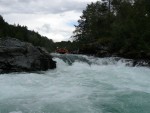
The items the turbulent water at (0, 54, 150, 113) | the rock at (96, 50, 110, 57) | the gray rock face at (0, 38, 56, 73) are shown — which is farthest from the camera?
the rock at (96, 50, 110, 57)

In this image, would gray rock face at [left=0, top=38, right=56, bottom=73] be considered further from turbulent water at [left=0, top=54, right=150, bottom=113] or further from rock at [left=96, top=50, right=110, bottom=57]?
rock at [left=96, top=50, right=110, bottom=57]

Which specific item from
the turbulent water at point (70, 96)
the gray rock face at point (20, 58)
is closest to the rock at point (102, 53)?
the gray rock face at point (20, 58)

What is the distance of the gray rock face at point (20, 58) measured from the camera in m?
20.0

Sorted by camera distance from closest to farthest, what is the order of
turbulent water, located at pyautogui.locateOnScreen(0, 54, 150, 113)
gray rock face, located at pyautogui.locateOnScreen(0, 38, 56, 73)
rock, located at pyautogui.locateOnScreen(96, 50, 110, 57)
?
turbulent water, located at pyautogui.locateOnScreen(0, 54, 150, 113), gray rock face, located at pyautogui.locateOnScreen(0, 38, 56, 73), rock, located at pyautogui.locateOnScreen(96, 50, 110, 57)

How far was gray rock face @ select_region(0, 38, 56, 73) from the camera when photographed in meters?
20.0

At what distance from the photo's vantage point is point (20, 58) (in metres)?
20.6

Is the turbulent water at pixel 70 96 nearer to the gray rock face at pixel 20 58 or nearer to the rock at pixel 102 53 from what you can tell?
the gray rock face at pixel 20 58

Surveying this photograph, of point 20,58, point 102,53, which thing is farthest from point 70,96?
point 102,53

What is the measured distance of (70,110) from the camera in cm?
1045

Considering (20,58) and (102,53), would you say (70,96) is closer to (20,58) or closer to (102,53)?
(20,58)

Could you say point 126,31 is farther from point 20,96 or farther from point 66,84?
point 20,96

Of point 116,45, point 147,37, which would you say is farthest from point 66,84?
point 116,45

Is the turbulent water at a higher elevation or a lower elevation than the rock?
lower

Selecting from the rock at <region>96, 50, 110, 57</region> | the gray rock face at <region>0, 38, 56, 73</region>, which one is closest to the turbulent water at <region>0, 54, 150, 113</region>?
the gray rock face at <region>0, 38, 56, 73</region>
